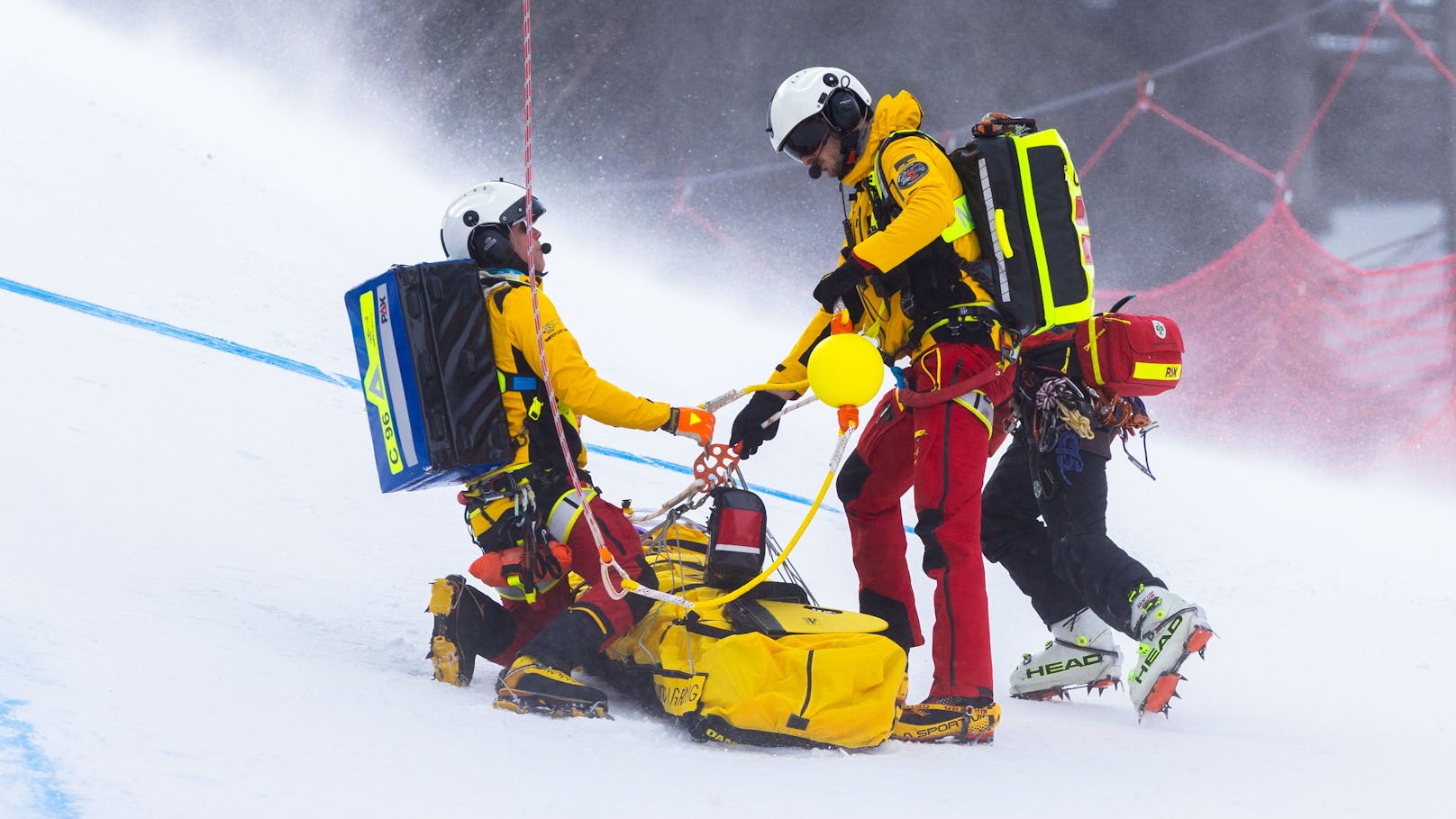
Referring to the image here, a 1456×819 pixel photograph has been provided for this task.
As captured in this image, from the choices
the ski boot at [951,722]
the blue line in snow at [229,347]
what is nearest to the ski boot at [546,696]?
the ski boot at [951,722]

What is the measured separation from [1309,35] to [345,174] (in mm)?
8308

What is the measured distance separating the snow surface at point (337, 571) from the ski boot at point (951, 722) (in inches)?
2.7

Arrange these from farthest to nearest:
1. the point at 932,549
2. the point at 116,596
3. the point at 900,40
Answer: the point at 900,40, the point at 932,549, the point at 116,596

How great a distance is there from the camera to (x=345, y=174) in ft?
31.6

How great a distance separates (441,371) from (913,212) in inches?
45.5

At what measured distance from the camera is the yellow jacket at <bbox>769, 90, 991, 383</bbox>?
3.01 m

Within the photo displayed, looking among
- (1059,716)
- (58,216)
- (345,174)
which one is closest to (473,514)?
(1059,716)

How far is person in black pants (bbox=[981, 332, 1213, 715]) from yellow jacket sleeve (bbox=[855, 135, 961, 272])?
2.65 ft

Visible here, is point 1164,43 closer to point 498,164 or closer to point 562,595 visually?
point 498,164

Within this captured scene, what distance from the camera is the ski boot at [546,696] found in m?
2.68

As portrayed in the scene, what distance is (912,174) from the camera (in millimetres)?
3049

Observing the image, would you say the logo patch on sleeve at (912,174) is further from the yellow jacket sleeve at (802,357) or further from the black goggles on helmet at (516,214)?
the black goggles on helmet at (516,214)

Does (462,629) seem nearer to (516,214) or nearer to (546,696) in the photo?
(546,696)

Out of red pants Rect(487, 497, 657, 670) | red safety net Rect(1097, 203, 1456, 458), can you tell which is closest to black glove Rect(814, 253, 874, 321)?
red pants Rect(487, 497, 657, 670)
